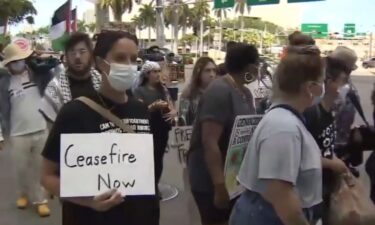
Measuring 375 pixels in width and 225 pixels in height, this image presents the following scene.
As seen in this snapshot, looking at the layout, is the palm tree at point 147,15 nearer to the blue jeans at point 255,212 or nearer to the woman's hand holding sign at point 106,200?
the blue jeans at point 255,212

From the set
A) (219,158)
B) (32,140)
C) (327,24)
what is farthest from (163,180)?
(327,24)

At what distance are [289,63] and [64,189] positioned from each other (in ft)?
3.46

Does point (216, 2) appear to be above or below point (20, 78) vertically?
above

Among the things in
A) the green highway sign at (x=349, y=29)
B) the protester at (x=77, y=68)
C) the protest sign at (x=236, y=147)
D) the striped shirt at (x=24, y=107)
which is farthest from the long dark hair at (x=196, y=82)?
the green highway sign at (x=349, y=29)

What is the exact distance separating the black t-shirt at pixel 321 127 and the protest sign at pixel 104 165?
1.13 meters

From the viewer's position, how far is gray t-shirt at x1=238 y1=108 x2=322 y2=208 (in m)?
2.31

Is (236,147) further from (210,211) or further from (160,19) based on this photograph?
(160,19)

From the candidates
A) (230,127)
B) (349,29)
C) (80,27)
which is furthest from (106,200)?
(349,29)

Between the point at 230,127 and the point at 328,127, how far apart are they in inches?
22.4

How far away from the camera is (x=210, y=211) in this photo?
362cm

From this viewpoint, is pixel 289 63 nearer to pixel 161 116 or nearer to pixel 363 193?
pixel 363 193

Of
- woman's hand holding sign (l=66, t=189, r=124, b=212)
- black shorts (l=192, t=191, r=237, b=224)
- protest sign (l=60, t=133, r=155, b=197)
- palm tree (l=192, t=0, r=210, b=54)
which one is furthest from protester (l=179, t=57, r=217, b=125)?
palm tree (l=192, t=0, r=210, b=54)

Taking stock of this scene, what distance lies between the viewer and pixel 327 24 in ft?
268

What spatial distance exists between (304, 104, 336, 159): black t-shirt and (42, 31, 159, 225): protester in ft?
3.40
